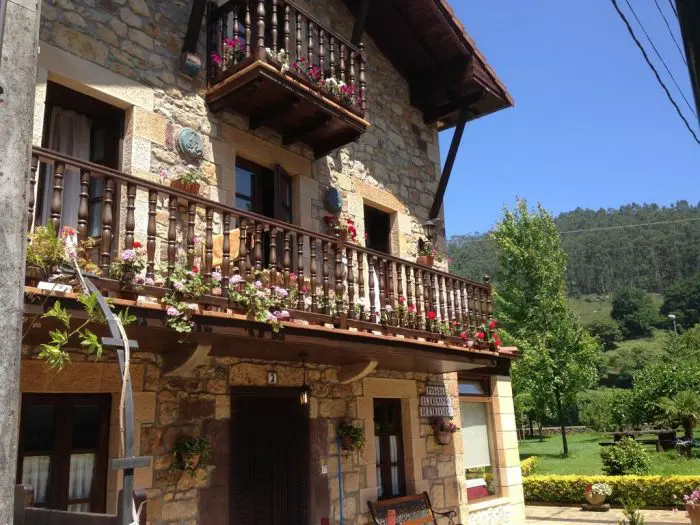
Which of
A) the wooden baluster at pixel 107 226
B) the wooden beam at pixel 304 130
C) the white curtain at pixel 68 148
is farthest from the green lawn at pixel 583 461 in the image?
the wooden baluster at pixel 107 226

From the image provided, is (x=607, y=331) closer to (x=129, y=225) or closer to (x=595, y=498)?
(x=595, y=498)

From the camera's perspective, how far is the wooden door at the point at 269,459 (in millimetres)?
6457

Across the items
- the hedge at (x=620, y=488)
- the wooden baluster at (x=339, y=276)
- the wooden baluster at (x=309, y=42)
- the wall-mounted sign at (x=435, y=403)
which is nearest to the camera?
the wooden baluster at (x=339, y=276)

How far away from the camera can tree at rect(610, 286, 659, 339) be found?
262 ft

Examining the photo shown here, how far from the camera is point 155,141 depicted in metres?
6.30

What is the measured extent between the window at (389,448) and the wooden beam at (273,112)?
3.93 m

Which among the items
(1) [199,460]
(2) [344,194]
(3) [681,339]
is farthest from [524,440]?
(1) [199,460]

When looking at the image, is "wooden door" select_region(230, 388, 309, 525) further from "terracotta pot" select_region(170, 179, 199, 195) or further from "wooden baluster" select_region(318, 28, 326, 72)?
"wooden baluster" select_region(318, 28, 326, 72)

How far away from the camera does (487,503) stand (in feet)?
32.0

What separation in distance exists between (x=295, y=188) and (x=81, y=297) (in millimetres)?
5213

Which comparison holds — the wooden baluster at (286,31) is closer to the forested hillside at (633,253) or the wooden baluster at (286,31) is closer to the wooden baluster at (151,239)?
the wooden baluster at (151,239)

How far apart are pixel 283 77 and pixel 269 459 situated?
4.09 meters

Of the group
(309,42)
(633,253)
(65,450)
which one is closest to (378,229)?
(309,42)

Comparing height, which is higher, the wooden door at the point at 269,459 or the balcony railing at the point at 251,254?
the balcony railing at the point at 251,254
